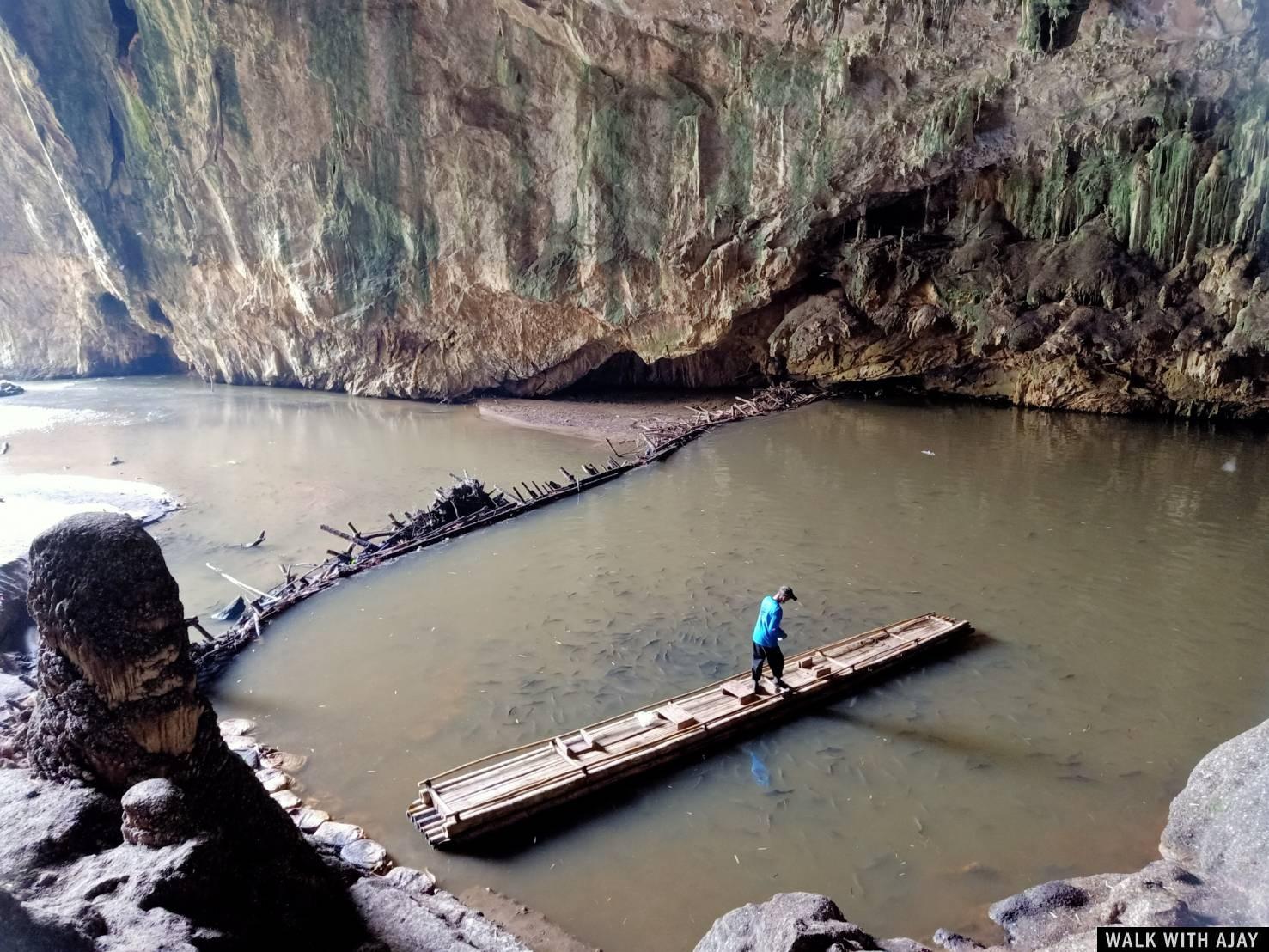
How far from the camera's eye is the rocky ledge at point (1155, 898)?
3709 millimetres

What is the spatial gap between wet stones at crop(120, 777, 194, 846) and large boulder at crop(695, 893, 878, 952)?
278 centimetres

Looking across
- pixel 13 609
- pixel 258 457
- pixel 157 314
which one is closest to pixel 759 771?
pixel 13 609

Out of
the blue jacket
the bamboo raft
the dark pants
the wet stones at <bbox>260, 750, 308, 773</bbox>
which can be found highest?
the blue jacket

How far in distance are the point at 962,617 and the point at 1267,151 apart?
A: 1204 centimetres

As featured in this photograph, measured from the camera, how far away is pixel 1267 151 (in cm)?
1346

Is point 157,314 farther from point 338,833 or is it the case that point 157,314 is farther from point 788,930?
point 788,930

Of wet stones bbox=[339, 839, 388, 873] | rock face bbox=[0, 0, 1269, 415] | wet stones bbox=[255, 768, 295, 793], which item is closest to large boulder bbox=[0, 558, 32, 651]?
wet stones bbox=[255, 768, 295, 793]

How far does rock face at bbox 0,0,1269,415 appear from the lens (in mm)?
14586

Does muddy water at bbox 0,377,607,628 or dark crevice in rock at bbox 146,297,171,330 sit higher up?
dark crevice in rock at bbox 146,297,171,330

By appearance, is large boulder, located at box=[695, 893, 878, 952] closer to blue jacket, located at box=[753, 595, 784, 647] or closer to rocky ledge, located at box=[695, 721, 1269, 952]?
rocky ledge, located at box=[695, 721, 1269, 952]

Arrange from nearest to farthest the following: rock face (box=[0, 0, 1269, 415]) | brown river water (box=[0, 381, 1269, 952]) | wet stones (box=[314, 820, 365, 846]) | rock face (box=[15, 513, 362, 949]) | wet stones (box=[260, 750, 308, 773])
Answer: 1. rock face (box=[15, 513, 362, 949])
2. brown river water (box=[0, 381, 1269, 952])
3. wet stones (box=[314, 820, 365, 846])
4. wet stones (box=[260, 750, 308, 773])
5. rock face (box=[0, 0, 1269, 415])

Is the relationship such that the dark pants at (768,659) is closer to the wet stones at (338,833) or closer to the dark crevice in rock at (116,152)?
the wet stones at (338,833)

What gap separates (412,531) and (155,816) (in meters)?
8.51

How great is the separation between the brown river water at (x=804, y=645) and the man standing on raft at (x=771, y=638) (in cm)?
50
